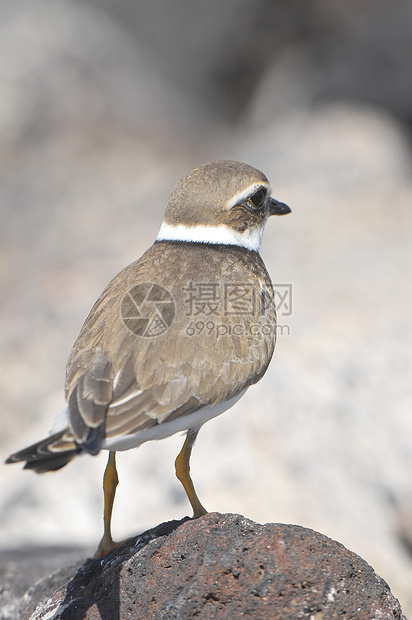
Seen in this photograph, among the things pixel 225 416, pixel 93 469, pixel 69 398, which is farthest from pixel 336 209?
pixel 69 398

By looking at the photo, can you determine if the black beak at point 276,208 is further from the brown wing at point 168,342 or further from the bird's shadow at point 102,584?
the bird's shadow at point 102,584

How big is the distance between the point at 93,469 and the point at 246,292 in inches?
173

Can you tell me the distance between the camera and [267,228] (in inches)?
522

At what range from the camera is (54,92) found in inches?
713

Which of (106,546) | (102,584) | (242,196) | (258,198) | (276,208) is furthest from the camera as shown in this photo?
(276,208)

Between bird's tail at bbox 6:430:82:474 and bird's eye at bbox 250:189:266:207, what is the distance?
2.91m

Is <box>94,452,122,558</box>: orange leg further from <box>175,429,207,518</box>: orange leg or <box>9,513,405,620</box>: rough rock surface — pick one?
<box>9,513,405,620</box>: rough rock surface

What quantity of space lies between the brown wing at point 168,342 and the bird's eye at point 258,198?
0.60 m

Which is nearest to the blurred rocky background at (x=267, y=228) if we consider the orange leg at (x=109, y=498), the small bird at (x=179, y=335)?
the orange leg at (x=109, y=498)

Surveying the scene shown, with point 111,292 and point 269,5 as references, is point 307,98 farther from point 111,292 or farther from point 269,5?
point 111,292

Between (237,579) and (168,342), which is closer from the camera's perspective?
(237,579)

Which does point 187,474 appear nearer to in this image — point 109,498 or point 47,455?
point 109,498

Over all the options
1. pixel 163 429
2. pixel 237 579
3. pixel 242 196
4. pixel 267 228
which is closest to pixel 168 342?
pixel 163 429

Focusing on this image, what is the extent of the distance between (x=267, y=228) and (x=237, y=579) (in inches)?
379
